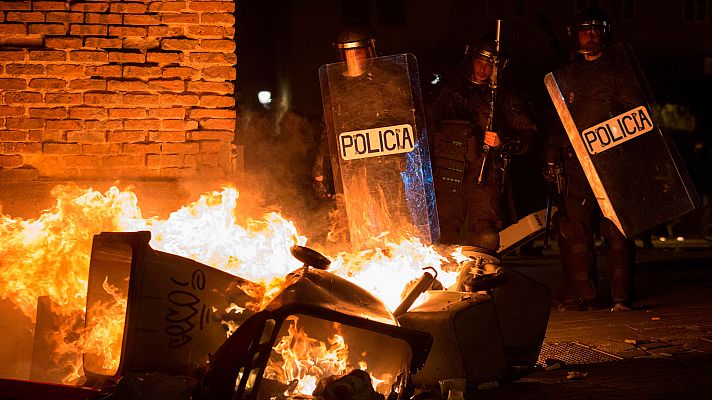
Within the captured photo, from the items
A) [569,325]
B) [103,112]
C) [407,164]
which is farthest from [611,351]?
[103,112]

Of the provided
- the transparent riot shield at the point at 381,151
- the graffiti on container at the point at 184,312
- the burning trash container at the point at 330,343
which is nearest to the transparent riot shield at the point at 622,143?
the transparent riot shield at the point at 381,151

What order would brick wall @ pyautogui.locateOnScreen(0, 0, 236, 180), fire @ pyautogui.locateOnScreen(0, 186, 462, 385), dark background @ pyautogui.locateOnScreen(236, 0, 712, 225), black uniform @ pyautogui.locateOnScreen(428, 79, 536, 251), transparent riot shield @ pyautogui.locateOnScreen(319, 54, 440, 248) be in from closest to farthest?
1. fire @ pyautogui.locateOnScreen(0, 186, 462, 385)
2. brick wall @ pyautogui.locateOnScreen(0, 0, 236, 180)
3. transparent riot shield @ pyautogui.locateOnScreen(319, 54, 440, 248)
4. black uniform @ pyautogui.locateOnScreen(428, 79, 536, 251)
5. dark background @ pyautogui.locateOnScreen(236, 0, 712, 225)

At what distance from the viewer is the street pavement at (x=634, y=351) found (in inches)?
214

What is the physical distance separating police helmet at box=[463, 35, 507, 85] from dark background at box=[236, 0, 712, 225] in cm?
2044

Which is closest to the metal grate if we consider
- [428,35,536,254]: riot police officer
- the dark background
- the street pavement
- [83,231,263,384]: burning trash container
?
the street pavement

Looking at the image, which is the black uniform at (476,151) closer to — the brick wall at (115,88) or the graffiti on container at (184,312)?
the brick wall at (115,88)

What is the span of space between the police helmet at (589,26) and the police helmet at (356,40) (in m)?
1.91

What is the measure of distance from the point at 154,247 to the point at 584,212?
4382mm

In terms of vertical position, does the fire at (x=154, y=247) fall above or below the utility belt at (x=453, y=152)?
below

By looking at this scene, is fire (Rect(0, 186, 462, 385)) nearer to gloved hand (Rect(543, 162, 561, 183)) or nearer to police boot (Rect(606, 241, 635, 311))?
gloved hand (Rect(543, 162, 561, 183))

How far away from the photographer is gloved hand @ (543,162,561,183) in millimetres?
8758

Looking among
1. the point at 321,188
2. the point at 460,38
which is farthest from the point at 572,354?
Answer: the point at 460,38

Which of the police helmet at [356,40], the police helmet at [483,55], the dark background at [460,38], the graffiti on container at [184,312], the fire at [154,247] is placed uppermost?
the dark background at [460,38]

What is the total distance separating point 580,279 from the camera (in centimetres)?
880
